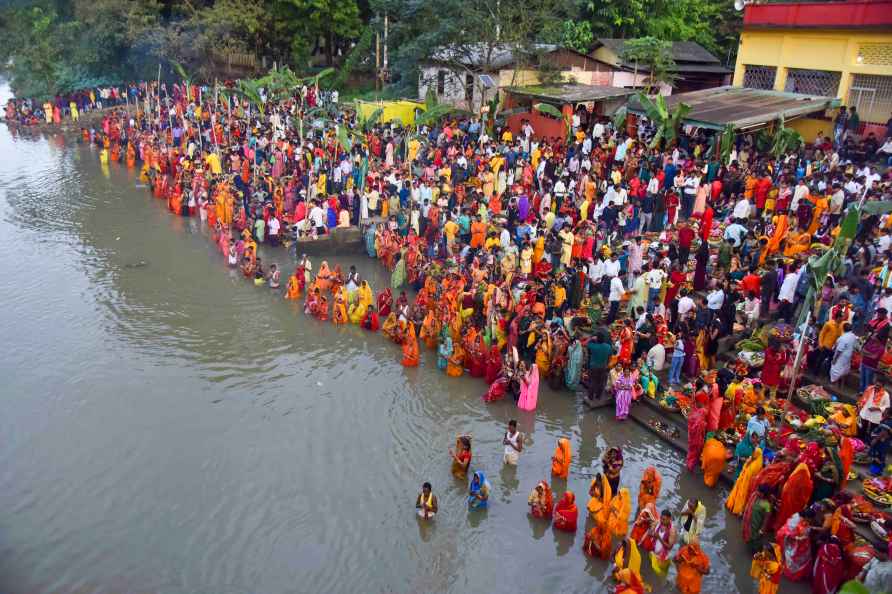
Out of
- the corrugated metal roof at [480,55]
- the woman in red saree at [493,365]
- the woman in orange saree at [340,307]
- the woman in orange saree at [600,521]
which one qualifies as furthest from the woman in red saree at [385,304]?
the corrugated metal roof at [480,55]

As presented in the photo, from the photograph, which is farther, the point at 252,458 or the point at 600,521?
the point at 252,458

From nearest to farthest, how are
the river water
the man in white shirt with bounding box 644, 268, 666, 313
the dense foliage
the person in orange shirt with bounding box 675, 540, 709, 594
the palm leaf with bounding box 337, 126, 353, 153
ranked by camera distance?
the person in orange shirt with bounding box 675, 540, 709, 594 → the river water → the man in white shirt with bounding box 644, 268, 666, 313 → the palm leaf with bounding box 337, 126, 353, 153 → the dense foliage

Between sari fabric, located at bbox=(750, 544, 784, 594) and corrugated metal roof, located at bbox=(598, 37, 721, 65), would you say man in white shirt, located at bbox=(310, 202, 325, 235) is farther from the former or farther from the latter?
corrugated metal roof, located at bbox=(598, 37, 721, 65)

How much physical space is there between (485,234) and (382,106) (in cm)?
1086

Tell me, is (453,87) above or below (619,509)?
above

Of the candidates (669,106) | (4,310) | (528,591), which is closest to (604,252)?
(528,591)

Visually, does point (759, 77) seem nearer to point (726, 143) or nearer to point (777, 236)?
point (726, 143)

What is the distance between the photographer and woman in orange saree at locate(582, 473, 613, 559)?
23.2ft

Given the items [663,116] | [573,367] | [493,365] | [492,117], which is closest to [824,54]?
[663,116]

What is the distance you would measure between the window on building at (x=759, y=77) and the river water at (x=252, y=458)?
13.3m

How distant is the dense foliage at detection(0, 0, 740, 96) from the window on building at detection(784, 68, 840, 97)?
673 centimetres

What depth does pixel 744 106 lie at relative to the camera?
16703 mm

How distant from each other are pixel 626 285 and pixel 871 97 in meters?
9.03

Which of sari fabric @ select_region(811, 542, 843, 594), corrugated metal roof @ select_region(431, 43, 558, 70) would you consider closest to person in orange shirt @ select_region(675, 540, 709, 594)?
sari fabric @ select_region(811, 542, 843, 594)
